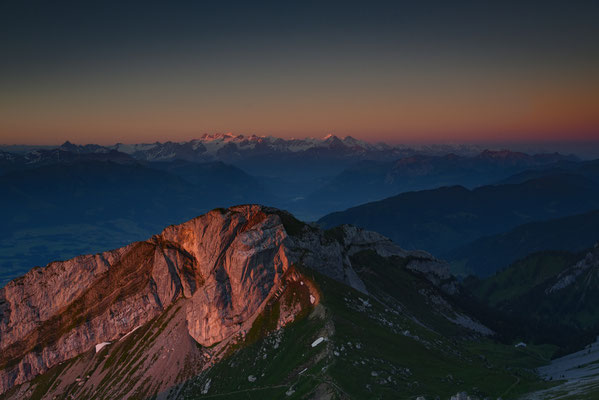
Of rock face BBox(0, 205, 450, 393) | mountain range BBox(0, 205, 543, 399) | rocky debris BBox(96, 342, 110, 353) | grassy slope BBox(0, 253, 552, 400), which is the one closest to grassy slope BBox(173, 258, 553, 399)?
grassy slope BBox(0, 253, 552, 400)

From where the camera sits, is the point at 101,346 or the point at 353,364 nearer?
the point at 353,364

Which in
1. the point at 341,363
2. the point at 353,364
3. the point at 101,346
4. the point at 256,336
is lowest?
the point at 101,346

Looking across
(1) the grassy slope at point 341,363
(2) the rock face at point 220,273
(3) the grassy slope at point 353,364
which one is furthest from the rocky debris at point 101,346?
(3) the grassy slope at point 353,364

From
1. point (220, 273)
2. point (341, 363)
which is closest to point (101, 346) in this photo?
point (220, 273)

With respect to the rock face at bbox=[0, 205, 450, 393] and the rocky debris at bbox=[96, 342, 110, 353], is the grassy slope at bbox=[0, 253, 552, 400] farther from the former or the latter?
the rocky debris at bbox=[96, 342, 110, 353]

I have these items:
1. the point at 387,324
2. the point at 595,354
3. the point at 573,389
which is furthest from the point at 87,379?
the point at 595,354

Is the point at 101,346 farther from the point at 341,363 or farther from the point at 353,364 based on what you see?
the point at 353,364

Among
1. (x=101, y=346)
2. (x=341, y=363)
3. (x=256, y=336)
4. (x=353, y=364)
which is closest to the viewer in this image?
(x=341, y=363)

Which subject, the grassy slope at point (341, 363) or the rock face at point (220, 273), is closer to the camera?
the grassy slope at point (341, 363)

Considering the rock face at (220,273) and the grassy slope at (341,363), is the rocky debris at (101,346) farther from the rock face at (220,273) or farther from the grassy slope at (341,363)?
the grassy slope at (341,363)

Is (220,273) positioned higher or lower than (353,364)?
higher

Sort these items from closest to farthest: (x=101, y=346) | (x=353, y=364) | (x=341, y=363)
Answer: (x=341, y=363)
(x=353, y=364)
(x=101, y=346)

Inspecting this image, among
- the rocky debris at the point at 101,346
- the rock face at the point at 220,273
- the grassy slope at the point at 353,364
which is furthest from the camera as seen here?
the rocky debris at the point at 101,346

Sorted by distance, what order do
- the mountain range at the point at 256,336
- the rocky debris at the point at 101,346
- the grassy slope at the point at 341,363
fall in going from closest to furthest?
the grassy slope at the point at 341,363 < the mountain range at the point at 256,336 < the rocky debris at the point at 101,346
